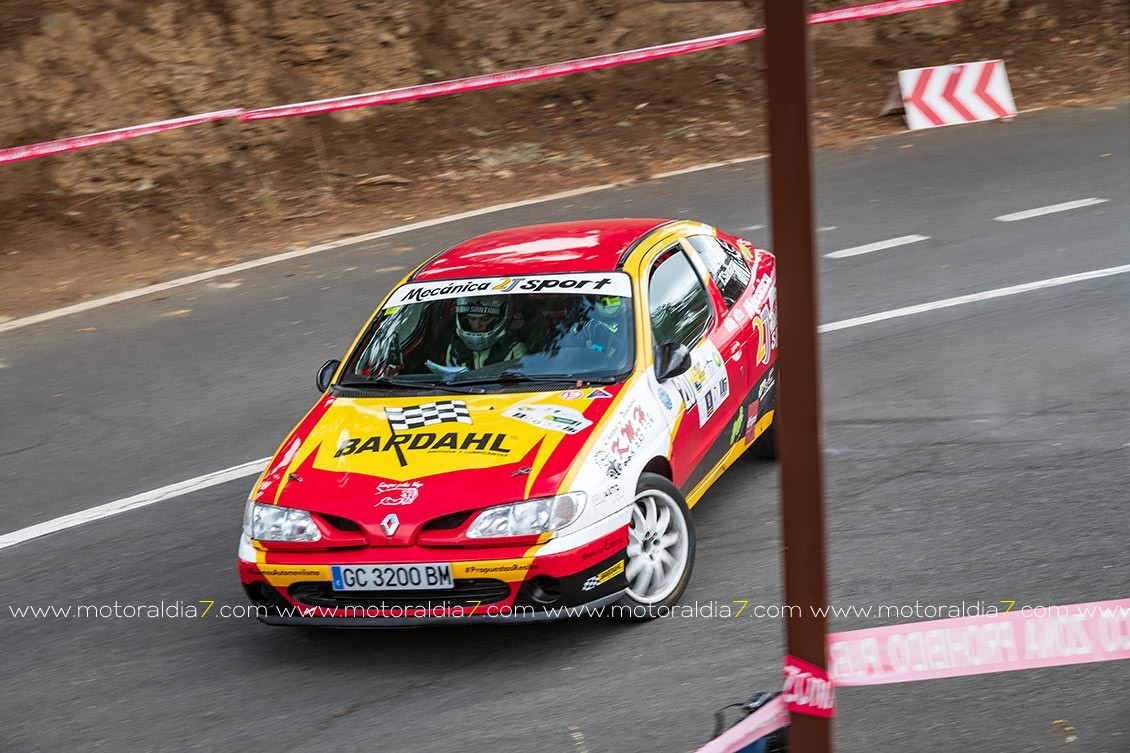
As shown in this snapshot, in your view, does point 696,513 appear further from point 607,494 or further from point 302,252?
point 302,252

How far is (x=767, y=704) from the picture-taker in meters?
3.92

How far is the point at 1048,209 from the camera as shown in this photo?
12.0 m

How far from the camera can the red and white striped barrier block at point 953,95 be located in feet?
49.3

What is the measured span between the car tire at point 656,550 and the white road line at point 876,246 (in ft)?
18.8

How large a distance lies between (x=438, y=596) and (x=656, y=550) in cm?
106

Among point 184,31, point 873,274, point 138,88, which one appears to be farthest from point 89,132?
point 873,274

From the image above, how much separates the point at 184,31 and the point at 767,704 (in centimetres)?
1347

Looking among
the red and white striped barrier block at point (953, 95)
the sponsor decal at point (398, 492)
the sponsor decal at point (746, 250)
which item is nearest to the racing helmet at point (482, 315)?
the sponsor decal at point (398, 492)

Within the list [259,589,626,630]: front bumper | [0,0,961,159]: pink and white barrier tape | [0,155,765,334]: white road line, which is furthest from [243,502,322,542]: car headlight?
[0,0,961,159]: pink and white barrier tape

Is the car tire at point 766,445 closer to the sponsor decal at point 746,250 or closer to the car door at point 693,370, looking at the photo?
the car door at point 693,370

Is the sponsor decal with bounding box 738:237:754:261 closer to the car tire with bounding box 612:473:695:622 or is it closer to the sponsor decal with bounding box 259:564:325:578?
the car tire with bounding box 612:473:695:622

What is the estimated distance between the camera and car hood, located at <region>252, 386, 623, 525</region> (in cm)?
564

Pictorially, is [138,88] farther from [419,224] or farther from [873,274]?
[873,274]

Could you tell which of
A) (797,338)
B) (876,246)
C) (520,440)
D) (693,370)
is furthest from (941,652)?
(876,246)
